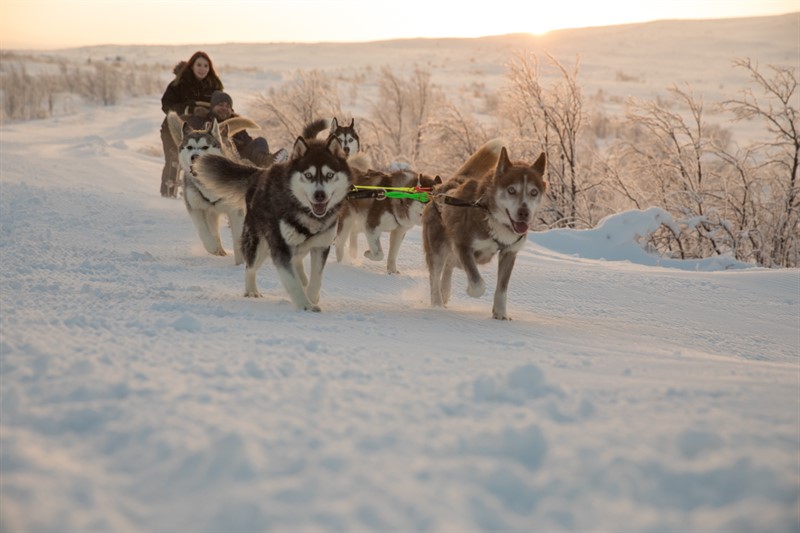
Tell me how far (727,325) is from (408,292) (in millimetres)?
2520

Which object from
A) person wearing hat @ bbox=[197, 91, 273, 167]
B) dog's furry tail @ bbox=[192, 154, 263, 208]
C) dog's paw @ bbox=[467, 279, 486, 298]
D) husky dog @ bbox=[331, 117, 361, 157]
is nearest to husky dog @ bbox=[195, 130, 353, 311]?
dog's furry tail @ bbox=[192, 154, 263, 208]

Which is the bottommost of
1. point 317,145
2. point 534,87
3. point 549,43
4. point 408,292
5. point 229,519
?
point 408,292

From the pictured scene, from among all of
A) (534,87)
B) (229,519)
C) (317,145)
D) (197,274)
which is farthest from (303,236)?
(534,87)

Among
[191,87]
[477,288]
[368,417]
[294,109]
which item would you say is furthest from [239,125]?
[294,109]

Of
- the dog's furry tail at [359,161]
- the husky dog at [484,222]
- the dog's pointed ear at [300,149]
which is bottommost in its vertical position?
the husky dog at [484,222]

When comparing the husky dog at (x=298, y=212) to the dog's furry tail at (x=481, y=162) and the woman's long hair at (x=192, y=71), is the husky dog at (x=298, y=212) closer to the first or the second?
the dog's furry tail at (x=481, y=162)

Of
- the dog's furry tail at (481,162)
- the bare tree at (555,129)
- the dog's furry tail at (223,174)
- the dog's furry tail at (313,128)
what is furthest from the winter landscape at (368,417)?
the bare tree at (555,129)

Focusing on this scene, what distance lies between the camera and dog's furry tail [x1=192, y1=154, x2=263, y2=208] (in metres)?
4.90

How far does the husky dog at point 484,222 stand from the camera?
4.48 metres

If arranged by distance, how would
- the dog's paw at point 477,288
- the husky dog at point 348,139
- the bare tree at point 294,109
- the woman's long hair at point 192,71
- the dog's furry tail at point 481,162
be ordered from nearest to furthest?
1. the dog's paw at point 477,288
2. the dog's furry tail at point 481,162
3. the husky dog at point 348,139
4. the woman's long hair at point 192,71
5. the bare tree at point 294,109

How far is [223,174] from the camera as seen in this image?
492 centimetres

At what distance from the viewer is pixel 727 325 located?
4.93m

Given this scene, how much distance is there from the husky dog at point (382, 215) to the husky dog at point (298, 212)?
6.89 ft

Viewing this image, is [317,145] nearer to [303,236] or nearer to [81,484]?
[303,236]
